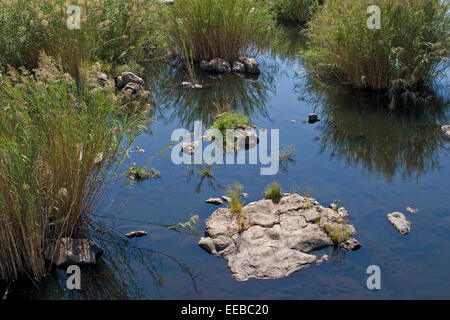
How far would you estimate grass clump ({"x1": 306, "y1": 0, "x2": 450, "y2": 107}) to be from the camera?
8.12 metres

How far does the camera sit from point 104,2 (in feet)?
31.3

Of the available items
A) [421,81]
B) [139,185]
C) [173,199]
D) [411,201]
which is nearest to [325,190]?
[411,201]

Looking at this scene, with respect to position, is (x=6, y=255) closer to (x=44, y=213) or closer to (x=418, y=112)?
(x=44, y=213)

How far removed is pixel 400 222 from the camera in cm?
524

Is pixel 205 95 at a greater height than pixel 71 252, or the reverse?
pixel 205 95

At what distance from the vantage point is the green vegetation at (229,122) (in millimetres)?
7389

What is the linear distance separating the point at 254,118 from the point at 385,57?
210cm

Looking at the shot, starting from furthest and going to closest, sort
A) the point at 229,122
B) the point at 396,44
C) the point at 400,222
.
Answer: the point at 396,44 < the point at 229,122 < the point at 400,222

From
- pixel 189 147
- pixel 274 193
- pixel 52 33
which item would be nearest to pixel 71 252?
pixel 274 193

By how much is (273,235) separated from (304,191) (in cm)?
100

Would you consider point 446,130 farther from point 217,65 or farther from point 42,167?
point 42,167

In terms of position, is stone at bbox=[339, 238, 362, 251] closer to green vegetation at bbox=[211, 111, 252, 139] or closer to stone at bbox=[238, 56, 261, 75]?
green vegetation at bbox=[211, 111, 252, 139]

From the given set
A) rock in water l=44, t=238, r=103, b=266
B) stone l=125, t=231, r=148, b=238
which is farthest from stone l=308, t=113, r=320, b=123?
rock in water l=44, t=238, r=103, b=266

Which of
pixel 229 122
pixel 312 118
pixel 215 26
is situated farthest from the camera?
pixel 215 26
